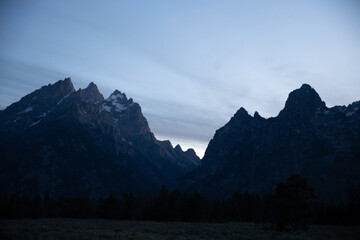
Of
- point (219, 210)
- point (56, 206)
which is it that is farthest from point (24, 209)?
point (219, 210)

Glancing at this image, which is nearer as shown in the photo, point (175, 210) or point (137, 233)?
point (137, 233)

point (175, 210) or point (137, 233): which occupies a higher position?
point (137, 233)

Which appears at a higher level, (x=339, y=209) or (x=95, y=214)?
(x=339, y=209)

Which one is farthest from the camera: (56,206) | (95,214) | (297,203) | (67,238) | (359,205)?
(56,206)

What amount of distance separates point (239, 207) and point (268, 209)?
48798 mm

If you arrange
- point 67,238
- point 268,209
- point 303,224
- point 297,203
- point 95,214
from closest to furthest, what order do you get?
point 67,238
point 303,224
point 297,203
point 268,209
point 95,214

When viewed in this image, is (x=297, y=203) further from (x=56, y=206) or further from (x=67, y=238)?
(x=56, y=206)

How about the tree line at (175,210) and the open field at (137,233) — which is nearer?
the open field at (137,233)

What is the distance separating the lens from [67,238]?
36531 mm

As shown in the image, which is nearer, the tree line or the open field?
the open field

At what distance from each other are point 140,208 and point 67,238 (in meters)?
85.6

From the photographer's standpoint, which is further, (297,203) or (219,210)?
(219,210)

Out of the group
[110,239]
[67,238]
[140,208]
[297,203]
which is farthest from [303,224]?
[140,208]

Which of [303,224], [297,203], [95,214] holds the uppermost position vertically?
[297,203]
